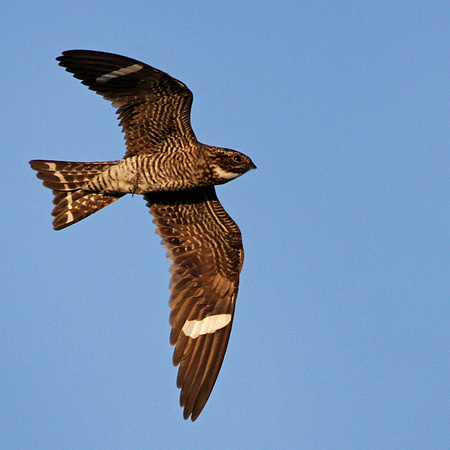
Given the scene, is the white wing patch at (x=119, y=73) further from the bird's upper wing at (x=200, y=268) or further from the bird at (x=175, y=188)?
the bird's upper wing at (x=200, y=268)

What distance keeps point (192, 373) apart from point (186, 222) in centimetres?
219

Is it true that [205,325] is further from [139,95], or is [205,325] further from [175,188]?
[139,95]

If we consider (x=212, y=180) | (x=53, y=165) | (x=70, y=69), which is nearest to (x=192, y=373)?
(x=212, y=180)

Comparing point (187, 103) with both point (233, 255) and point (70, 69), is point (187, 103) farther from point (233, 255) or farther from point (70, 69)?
point (233, 255)

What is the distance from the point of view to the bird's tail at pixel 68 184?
989 cm

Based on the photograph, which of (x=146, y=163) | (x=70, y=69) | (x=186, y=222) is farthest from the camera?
(x=186, y=222)

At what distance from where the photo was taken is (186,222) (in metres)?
10.7

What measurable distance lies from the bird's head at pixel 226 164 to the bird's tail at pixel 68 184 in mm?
1351

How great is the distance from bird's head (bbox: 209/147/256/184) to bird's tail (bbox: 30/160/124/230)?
135cm

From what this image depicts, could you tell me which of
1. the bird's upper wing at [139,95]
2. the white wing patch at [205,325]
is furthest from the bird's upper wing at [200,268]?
the bird's upper wing at [139,95]

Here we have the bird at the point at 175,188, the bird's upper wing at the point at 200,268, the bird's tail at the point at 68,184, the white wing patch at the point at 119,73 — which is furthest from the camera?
the bird's upper wing at the point at 200,268

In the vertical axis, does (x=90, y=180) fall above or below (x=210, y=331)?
above

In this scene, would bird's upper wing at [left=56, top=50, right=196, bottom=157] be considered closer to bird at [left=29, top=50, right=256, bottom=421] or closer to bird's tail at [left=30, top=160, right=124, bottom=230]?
bird at [left=29, top=50, right=256, bottom=421]

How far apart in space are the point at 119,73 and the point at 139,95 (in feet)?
1.34
